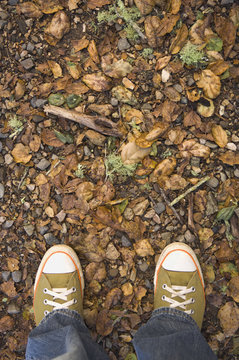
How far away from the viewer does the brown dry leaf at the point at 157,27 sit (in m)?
1.86

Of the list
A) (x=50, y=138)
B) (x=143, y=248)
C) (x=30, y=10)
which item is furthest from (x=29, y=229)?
(x=30, y=10)

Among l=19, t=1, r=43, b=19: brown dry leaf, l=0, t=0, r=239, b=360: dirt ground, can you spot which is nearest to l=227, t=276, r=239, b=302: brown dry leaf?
l=0, t=0, r=239, b=360: dirt ground

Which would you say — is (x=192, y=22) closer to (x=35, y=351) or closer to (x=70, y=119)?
(x=70, y=119)

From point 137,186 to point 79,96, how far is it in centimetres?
70

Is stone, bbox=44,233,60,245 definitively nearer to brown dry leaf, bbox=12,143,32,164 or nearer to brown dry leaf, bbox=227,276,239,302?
brown dry leaf, bbox=12,143,32,164

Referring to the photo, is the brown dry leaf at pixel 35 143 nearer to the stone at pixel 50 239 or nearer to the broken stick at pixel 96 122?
the broken stick at pixel 96 122

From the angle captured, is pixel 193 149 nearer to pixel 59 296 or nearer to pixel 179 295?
pixel 179 295

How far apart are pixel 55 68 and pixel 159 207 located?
1133mm

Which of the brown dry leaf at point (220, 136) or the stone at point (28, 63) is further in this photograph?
the stone at point (28, 63)

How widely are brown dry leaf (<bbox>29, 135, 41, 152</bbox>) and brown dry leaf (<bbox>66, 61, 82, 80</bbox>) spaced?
0.47 metres

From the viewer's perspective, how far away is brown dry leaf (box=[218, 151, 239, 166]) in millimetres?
1868

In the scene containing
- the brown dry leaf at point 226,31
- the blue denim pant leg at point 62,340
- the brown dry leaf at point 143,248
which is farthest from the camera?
the brown dry leaf at point 143,248

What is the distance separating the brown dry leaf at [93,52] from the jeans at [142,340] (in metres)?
1.63

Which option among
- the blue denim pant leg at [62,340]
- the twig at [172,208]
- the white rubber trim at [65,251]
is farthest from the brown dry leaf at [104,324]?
the twig at [172,208]
